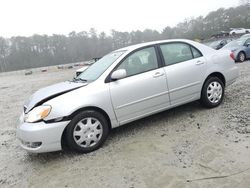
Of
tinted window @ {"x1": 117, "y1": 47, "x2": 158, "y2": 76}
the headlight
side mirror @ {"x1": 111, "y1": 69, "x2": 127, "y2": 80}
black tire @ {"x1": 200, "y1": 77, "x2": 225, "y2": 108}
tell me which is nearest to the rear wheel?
black tire @ {"x1": 200, "y1": 77, "x2": 225, "y2": 108}

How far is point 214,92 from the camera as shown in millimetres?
5000

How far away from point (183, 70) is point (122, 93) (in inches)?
53.6

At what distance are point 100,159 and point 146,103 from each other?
1.28 metres

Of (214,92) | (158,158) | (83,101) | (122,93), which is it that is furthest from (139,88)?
(214,92)

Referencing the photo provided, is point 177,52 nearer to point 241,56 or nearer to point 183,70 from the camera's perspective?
point 183,70

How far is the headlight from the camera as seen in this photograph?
142 inches

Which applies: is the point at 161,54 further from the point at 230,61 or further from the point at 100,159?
the point at 100,159

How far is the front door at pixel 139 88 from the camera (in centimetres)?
406

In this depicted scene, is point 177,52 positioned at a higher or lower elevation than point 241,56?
higher

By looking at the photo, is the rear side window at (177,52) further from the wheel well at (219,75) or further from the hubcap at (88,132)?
the hubcap at (88,132)

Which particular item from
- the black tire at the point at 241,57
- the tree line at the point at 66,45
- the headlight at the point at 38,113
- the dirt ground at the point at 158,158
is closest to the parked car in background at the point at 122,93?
the headlight at the point at 38,113

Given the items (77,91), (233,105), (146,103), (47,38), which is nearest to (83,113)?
(77,91)

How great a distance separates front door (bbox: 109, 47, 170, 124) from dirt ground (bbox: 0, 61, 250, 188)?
43 cm

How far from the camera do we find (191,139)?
12.6 ft
